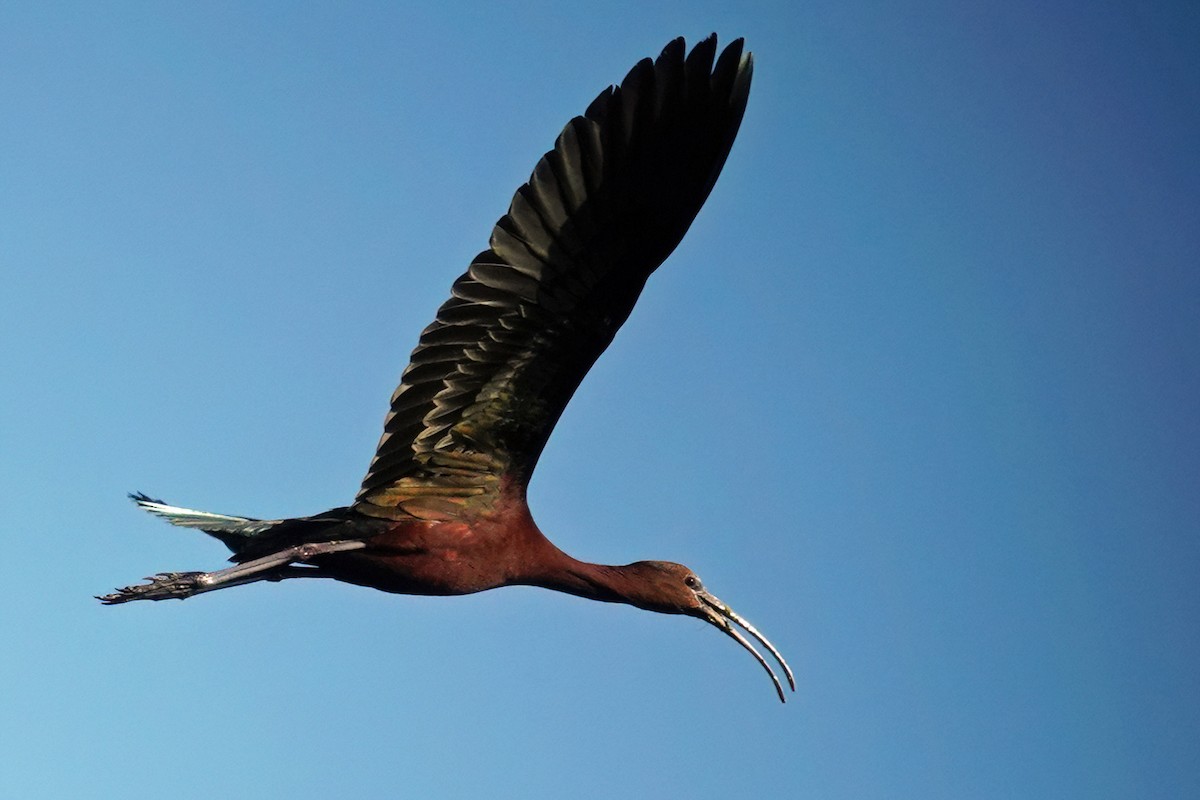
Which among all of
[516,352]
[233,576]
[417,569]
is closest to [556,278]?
[516,352]

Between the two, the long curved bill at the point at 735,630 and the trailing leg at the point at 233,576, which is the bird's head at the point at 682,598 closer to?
the long curved bill at the point at 735,630

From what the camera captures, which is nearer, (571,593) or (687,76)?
(687,76)

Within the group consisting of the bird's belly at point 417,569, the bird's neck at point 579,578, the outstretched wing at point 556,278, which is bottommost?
the bird's belly at point 417,569

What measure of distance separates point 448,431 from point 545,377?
69 centimetres

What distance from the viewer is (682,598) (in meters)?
10.1

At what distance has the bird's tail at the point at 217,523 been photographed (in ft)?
30.5

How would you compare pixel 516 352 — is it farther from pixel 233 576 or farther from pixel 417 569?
pixel 233 576

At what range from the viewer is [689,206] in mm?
8781

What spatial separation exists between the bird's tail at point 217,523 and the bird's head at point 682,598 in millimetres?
2429

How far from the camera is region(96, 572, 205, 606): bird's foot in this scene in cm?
872

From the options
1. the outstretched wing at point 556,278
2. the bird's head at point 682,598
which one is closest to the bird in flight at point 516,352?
the outstretched wing at point 556,278

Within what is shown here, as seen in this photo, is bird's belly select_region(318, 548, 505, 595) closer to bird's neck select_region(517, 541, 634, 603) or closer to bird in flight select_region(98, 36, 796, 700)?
bird in flight select_region(98, 36, 796, 700)

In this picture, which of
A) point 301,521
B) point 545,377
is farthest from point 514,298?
point 301,521

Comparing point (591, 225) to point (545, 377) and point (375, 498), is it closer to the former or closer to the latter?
point (545, 377)
